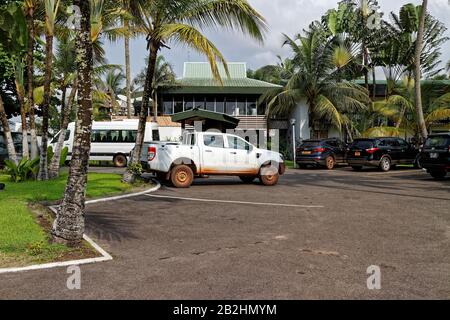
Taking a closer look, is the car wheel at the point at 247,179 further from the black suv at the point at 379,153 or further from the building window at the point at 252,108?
the building window at the point at 252,108

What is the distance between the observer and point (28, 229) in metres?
6.78

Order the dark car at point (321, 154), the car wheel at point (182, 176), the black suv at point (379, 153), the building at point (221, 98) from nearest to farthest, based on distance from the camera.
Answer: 1. the car wheel at point (182, 176)
2. the black suv at point (379, 153)
3. the dark car at point (321, 154)
4. the building at point (221, 98)

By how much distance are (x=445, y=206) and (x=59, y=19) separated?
13644 millimetres

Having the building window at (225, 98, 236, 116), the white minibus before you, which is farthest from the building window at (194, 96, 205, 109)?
the white minibus

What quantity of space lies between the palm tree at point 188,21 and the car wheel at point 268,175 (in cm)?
412

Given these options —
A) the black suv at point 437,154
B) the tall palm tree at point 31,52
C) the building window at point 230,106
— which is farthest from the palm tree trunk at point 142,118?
the building window at point 230,106

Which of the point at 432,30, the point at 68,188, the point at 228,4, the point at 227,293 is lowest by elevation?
the point at 227,293

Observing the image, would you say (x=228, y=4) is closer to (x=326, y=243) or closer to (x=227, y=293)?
(x=326, y=243)

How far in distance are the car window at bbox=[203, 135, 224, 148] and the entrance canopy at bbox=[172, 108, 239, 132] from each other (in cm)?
1148

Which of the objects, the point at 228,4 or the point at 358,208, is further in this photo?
the point at 228,4

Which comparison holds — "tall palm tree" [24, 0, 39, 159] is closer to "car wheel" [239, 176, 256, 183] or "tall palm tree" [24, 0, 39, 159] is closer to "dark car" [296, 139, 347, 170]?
"car wheel" [239, 176, 256, 183]

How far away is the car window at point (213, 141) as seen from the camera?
14219 mm

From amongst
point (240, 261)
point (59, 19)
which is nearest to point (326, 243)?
point (240, 261)

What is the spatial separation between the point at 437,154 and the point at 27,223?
567 inches
